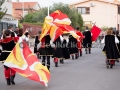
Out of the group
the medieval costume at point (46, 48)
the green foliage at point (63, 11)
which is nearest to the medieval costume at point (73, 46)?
the medieval costume at point (46, 48)

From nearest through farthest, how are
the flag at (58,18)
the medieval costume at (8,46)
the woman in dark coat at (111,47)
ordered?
the medieval costume at (8,46) → the flag at (58,18) → the woman in dark coat at (111,47)

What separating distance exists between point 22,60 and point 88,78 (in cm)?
286

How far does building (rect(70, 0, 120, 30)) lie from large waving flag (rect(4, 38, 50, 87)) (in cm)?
6582

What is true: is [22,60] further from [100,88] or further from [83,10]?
[83,10]

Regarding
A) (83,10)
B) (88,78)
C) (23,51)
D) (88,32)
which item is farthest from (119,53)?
(83,10)

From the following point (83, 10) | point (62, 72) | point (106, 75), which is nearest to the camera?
point (106, 75)

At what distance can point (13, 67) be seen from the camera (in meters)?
12.0

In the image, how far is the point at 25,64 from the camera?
39.9ft

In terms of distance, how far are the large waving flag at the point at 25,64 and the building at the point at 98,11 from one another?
216 feet

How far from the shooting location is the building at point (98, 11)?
77.9 m

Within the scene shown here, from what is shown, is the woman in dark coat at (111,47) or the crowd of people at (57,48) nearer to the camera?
the crowd of people at (57,48)

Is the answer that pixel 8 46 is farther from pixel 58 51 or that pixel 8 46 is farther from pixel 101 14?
pixel 101 14

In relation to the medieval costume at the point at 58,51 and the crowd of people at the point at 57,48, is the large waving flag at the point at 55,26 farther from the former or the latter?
the medieval costume at the point at 58,51

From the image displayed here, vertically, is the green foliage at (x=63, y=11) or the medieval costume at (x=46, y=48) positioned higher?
the green foliage at (x=63, y=11)
